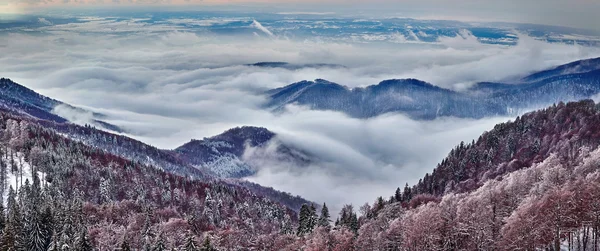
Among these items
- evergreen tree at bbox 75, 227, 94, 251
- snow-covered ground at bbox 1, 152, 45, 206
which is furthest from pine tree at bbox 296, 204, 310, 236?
snow-covered ground at bbox 1, 152, 45, 206

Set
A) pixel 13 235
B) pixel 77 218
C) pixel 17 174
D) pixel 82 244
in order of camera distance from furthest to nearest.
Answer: pixel 17 174 → pixel 77 218 → pixel 13 235 → pixel 82 244

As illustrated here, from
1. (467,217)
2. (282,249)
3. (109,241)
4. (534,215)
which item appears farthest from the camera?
(109,241)

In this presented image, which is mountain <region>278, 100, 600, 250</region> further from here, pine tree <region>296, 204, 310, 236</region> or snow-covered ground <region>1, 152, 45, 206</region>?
snow-covered ground <region>1, 152, 45, 206</region>

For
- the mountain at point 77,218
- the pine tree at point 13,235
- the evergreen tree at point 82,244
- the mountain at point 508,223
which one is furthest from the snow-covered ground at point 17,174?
the mountain at point 508,223

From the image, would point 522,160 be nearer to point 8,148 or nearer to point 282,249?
point 282,249

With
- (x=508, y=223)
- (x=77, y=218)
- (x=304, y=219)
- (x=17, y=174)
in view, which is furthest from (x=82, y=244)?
(x=17, y=174)

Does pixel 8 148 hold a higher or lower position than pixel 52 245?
higher

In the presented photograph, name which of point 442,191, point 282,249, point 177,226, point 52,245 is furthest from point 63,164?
point 442,191

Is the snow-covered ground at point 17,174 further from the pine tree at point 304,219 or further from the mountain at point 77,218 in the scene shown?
the pine tree at point 304,219

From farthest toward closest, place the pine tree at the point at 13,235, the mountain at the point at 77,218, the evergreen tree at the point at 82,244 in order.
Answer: the mountain at the point at 77,218 < the evergreen tree at the point at 82,244 < the pine tree at the point at 13,235

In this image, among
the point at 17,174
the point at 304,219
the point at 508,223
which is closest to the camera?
the point at 508,223

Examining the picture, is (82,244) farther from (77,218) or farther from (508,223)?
(508,223)
